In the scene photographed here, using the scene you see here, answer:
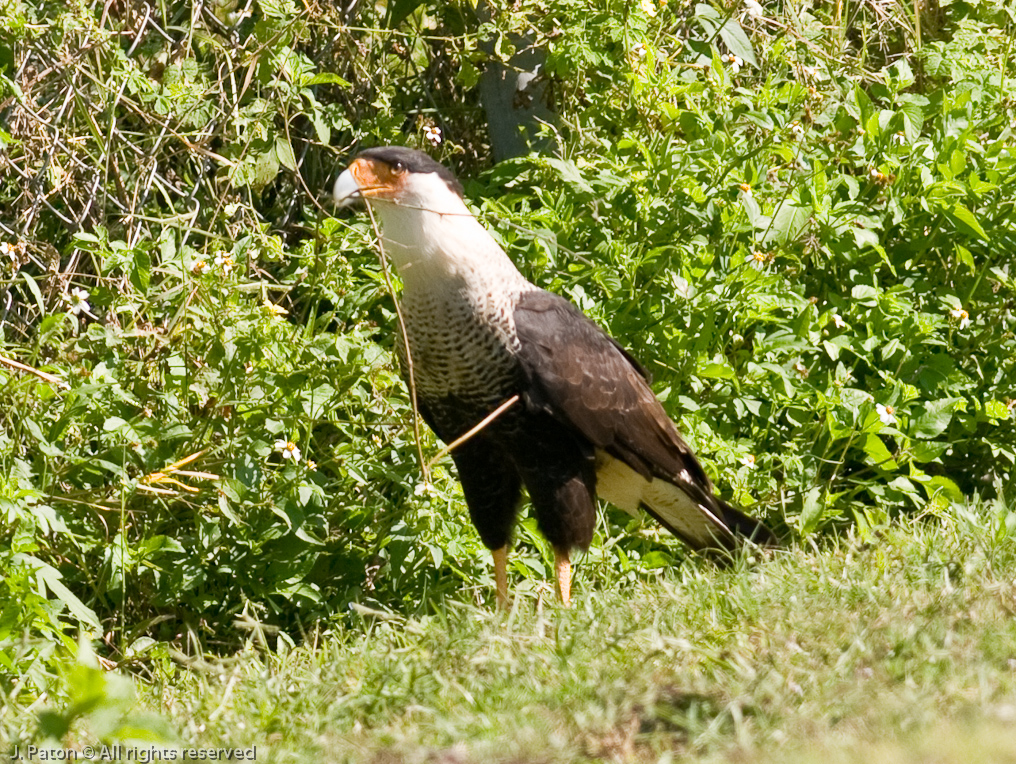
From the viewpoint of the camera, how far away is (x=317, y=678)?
10.2ft

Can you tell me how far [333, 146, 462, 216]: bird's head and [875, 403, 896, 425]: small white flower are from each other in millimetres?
1620

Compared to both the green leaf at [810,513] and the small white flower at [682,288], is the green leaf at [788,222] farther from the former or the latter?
the green leaf at [810,513]

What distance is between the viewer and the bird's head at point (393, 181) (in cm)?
395

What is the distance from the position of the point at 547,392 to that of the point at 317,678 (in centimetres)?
122

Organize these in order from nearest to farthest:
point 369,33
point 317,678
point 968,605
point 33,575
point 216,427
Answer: point 968,605 < point 317,678 < point 33,575 < point 216,427 < point 369,33

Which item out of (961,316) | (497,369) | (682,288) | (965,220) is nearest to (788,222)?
(682,288)

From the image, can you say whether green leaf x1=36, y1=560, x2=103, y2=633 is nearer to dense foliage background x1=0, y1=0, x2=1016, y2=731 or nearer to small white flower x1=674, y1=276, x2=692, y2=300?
dense foliage background x1=0, y1=0, x2=1016, y2=731

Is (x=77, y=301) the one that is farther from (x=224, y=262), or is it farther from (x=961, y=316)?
(x=961, y=316)

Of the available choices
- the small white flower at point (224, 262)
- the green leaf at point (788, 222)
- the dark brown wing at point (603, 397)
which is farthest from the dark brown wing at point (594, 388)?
the small white flower at point (224, 262)

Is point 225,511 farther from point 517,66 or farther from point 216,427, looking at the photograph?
point 517,66

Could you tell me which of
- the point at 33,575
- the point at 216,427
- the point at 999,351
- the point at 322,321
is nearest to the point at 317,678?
the point at 33,575

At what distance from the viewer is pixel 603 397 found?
4.04 metres

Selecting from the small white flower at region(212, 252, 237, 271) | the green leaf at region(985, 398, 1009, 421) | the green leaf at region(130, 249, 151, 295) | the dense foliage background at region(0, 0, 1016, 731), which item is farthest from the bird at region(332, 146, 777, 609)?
the green leaf at region(985, 398, 1009, 421)

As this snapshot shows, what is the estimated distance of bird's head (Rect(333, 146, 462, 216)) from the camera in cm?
395
